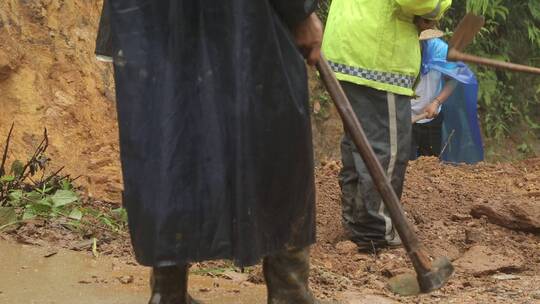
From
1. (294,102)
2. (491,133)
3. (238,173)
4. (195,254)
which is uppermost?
(294,102)

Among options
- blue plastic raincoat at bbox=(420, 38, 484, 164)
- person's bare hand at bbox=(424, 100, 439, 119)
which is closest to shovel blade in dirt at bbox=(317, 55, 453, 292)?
person's bare hand at bbox=(424, 100, 439, 119)

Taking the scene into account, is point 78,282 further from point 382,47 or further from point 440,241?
point 440,241

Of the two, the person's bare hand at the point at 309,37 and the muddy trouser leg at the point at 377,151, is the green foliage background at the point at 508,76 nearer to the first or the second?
the muddy trouser leg at the point at 377,151

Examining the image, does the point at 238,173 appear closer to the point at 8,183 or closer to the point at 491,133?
the point at 8,183

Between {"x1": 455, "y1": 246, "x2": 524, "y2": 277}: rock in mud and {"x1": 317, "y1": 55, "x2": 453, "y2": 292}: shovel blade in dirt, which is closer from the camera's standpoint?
{"x1": 317, "y1": 55, "x2": 453, "y2": 292}: shovel blade in dirt

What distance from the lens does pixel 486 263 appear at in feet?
15.4

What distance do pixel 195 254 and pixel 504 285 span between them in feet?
6.76

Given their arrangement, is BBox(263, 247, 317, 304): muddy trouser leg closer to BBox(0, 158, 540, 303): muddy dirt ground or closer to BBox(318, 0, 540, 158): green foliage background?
BBox(0, 158, 540, 303): muddy dirt ground

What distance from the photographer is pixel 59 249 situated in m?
4.09

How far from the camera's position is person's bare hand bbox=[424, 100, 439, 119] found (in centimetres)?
774

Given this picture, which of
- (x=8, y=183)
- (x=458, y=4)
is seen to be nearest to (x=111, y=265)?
(x=8, y=183)

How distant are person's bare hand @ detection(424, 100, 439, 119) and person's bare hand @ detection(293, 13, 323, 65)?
487 centimetres

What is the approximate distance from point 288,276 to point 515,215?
112 inches

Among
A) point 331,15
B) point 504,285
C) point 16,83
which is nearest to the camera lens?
point 504,285
